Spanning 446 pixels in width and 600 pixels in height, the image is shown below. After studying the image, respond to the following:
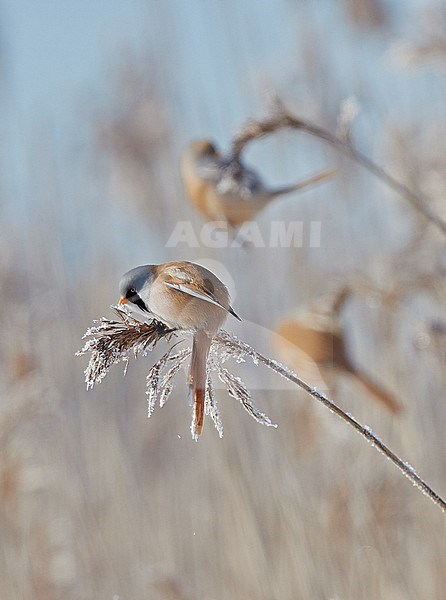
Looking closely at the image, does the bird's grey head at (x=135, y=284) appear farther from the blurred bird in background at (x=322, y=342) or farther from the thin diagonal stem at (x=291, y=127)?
the blurred bird in background at (x=322, y=342)

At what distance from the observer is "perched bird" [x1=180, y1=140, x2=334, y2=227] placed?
0.87 meters

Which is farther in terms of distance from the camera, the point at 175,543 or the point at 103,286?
the point at 103,286

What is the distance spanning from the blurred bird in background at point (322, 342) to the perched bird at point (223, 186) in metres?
0.15

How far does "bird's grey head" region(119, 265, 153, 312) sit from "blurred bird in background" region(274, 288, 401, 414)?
0.39m

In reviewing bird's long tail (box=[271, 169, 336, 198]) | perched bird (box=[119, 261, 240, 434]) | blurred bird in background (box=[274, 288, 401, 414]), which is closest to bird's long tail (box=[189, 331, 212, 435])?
perched bird (box=[119, 261, 240, 434])

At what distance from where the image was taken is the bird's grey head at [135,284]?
59cm

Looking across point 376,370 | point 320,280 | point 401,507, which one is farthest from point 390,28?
point 401,507

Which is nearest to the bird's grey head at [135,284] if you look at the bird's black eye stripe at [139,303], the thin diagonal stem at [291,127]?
the bird's black eye stripe at [139,303]

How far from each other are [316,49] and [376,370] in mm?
979

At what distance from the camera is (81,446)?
7.67 feet

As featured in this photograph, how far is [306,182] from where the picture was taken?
0.83m

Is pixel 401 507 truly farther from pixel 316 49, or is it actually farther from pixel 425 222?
pixel 316 49

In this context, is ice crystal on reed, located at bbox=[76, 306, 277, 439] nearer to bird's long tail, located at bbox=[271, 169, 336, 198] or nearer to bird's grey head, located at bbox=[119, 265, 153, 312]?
bird's grey head, located at bbox=[119, 265, 153, 312]

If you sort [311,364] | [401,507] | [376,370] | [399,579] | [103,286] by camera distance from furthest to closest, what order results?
[103,286], [376,370], [401,507], [399,579], [311,364]
